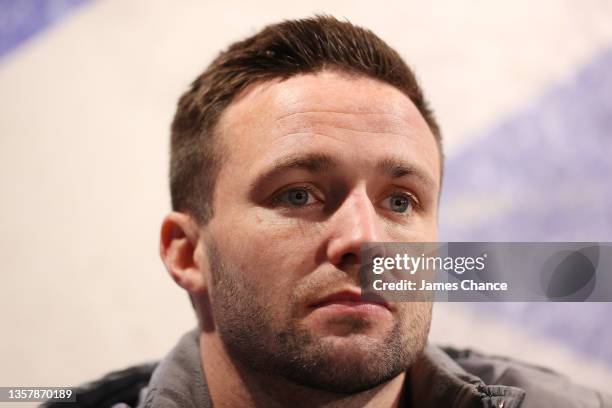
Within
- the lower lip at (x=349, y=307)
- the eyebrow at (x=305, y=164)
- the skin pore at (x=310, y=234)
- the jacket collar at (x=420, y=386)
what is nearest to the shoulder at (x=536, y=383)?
the jacket collar at (x=420, y=386)

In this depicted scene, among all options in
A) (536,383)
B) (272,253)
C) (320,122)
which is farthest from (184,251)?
(536,383)

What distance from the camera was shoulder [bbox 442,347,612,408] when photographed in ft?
3.63

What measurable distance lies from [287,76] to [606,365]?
100cm

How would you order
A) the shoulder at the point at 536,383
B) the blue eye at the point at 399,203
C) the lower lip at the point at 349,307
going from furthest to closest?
the shoulder at the point at 536,383 < the blue eye at the point at 399,203 < the lower lip at the point at 349,307

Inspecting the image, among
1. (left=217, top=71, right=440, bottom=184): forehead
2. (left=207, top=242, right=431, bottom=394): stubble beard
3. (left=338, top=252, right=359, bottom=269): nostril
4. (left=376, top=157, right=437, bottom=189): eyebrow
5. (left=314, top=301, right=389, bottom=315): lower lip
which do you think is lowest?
(left=207, top=242, right=431, bottom=394): stubble beard

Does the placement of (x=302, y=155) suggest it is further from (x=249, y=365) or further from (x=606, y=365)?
(x=606, y=365)

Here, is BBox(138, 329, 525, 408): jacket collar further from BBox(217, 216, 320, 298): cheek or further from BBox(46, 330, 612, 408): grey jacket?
BBox(217, 216, 320, 298): cheek

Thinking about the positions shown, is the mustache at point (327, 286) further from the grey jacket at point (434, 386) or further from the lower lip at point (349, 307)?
the grey jacket at point (434, 386)

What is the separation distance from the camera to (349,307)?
2.81ft

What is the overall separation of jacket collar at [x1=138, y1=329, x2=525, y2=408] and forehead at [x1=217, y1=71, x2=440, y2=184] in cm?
34

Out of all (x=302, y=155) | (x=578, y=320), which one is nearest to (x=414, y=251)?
(x=302, y=155)

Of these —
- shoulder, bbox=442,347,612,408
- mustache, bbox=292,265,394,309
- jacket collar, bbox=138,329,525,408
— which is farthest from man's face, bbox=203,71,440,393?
shoulder, bbox=442,347,612,408

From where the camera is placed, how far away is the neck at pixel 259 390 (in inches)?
36.7

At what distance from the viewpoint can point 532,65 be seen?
1454mm
